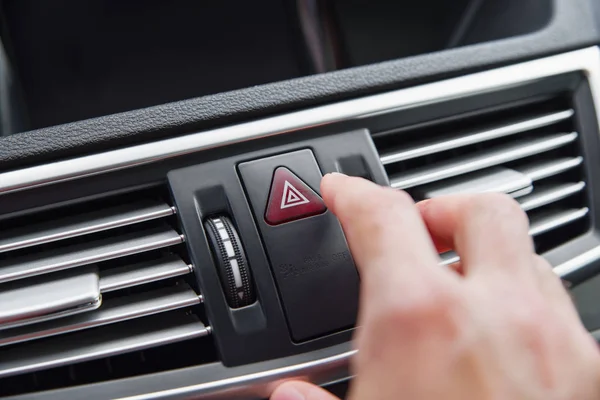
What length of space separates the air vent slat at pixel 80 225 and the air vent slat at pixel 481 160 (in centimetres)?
26

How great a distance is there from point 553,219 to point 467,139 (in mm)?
157

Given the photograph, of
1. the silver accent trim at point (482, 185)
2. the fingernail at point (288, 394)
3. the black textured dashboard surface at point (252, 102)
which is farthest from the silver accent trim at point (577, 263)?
the fingernail at point (288, 394)

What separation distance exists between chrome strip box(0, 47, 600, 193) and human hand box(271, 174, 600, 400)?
22 centimetres

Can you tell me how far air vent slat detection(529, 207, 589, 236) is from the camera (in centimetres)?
65

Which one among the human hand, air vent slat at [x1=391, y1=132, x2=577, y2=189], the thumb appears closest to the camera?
the human hand

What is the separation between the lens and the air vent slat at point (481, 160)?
61cm

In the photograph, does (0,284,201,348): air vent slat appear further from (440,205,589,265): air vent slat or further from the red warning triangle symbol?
(440,205,589,265): air vent slat

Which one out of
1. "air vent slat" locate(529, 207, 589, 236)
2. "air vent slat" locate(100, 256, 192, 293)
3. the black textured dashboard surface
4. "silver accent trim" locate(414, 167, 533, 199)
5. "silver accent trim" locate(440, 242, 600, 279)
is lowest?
"silver accent trim" locate(440, 242, 600, 279)

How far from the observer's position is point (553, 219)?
0.67 m

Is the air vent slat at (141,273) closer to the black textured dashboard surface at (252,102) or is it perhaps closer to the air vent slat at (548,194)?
the black textured dashboard surface at (252,102)

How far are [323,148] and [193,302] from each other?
A: 21 cm

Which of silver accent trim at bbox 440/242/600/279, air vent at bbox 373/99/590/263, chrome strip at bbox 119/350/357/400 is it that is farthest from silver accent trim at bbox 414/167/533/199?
chrome strip at bbox 119/350/357/400

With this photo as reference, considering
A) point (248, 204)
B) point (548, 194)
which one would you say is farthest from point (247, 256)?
point (548, 194)

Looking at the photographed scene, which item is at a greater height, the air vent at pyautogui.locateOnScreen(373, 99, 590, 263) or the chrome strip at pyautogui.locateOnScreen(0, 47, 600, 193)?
the chrome strip at pyautogui.locateOnScreen(0, 47, 600, 193)
